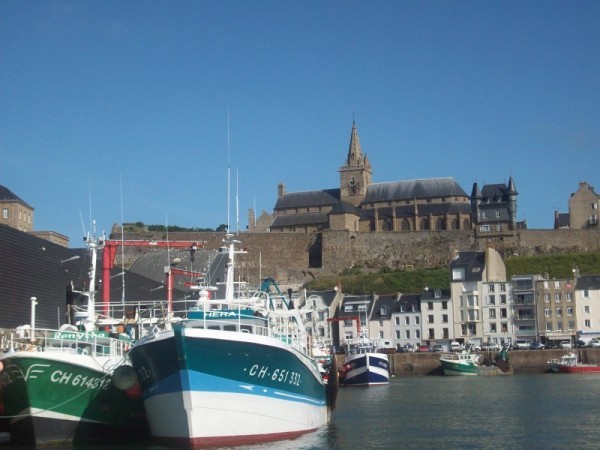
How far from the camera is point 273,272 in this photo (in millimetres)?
108938

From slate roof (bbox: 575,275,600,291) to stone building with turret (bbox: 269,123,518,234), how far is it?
1048 inches

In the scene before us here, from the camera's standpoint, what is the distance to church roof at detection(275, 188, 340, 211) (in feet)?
397

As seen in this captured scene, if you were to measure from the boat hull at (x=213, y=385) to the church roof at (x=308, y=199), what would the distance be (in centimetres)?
9411

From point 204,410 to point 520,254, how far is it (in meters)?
81.3

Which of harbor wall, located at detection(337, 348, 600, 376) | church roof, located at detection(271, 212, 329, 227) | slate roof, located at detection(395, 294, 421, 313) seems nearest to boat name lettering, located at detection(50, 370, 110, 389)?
harbor wall, located at detection(337, 348, 600, 376)

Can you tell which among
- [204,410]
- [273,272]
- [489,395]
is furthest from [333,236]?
[204,410]

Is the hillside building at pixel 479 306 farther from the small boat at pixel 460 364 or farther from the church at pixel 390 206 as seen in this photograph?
the church at pixel 390 206

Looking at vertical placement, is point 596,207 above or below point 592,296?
above

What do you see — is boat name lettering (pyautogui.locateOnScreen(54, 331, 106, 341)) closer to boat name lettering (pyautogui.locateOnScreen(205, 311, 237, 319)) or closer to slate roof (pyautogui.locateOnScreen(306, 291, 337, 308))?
boat name lettering (pyautogui.locateOnScreen(205, 311, 237, 319))

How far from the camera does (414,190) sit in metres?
115

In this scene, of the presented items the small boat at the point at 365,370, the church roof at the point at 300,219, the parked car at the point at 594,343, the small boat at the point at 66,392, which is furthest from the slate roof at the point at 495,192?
the small boat at the point at 66,392

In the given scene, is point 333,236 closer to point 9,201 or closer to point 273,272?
point 273,272

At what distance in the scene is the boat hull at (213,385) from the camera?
24156 millimetres

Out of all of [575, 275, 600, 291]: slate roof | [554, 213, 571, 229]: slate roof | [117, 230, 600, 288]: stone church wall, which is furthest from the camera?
[554, 213, 571, 229]: slate roof
